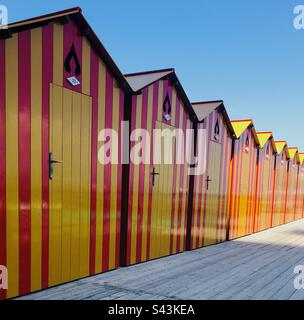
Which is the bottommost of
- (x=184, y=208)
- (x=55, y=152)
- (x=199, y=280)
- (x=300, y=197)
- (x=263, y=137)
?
(x=300, y=197)

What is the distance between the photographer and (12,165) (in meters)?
2.82

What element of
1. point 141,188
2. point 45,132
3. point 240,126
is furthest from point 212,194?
point 45,132

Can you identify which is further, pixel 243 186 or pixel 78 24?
pixel 243 186

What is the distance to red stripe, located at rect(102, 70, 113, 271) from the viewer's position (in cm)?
385

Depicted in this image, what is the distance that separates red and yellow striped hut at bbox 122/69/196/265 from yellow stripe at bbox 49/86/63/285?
108 cm

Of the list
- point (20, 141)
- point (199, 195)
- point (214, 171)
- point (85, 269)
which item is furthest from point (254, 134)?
point (20, 141)

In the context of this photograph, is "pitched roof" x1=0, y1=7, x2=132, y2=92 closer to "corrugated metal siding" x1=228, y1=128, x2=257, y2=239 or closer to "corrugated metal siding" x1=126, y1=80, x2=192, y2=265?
"corrugated metal siding" x1=126, y1=80, x2=192, y2=265

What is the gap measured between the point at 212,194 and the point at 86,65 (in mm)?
3853

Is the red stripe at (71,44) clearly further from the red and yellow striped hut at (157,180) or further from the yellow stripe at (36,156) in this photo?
the red and yellow striped hut at (157,180)

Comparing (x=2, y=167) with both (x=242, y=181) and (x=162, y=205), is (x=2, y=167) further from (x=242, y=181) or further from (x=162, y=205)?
(x=242, y=181)

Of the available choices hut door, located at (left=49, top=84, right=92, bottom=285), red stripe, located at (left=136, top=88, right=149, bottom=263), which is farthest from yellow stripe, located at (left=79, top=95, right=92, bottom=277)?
red stripe, located at (left=136, top=88, right=149, bottom=263)

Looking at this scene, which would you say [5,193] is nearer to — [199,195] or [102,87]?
[102,87]

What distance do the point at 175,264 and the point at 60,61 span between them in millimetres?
3062

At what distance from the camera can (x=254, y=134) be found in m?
7.81
